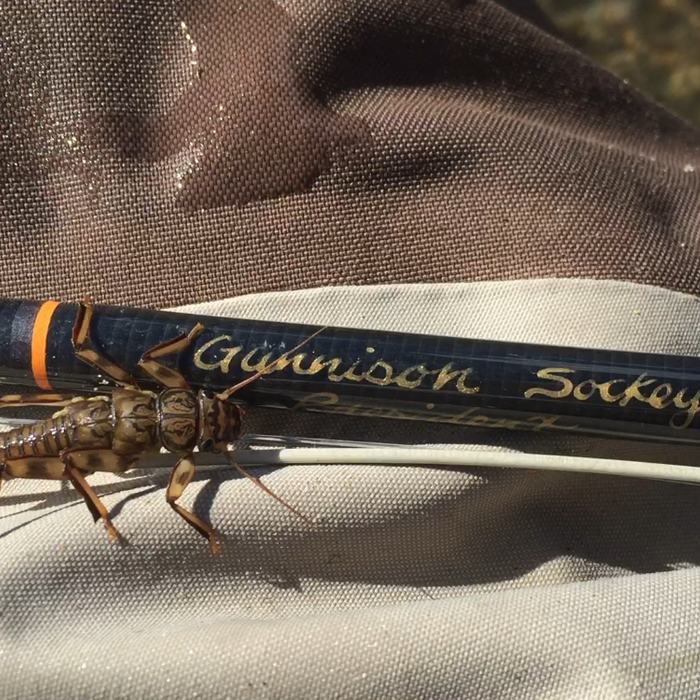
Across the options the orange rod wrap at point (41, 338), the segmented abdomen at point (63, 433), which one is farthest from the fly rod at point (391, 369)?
the segmented abdomen at point (63, 433)

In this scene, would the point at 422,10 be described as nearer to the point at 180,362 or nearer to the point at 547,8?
the point at 180,362

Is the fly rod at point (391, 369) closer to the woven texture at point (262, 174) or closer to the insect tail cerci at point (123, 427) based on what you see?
the insect tail cerci at point (123, 427)

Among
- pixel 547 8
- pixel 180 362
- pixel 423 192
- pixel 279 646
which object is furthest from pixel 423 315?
pixel 547 8

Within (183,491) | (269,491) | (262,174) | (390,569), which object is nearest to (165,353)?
(183,491)

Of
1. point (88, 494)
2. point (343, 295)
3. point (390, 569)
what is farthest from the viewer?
point (343, 295)

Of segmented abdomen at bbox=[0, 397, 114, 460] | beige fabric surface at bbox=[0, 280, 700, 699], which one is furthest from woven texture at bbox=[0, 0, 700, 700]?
segmented abdomen at bbox=[0, 397, 114, 460]

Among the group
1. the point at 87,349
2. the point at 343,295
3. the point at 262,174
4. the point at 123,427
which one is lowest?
the point at 123,427

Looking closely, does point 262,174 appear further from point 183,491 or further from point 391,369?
point 183,491
